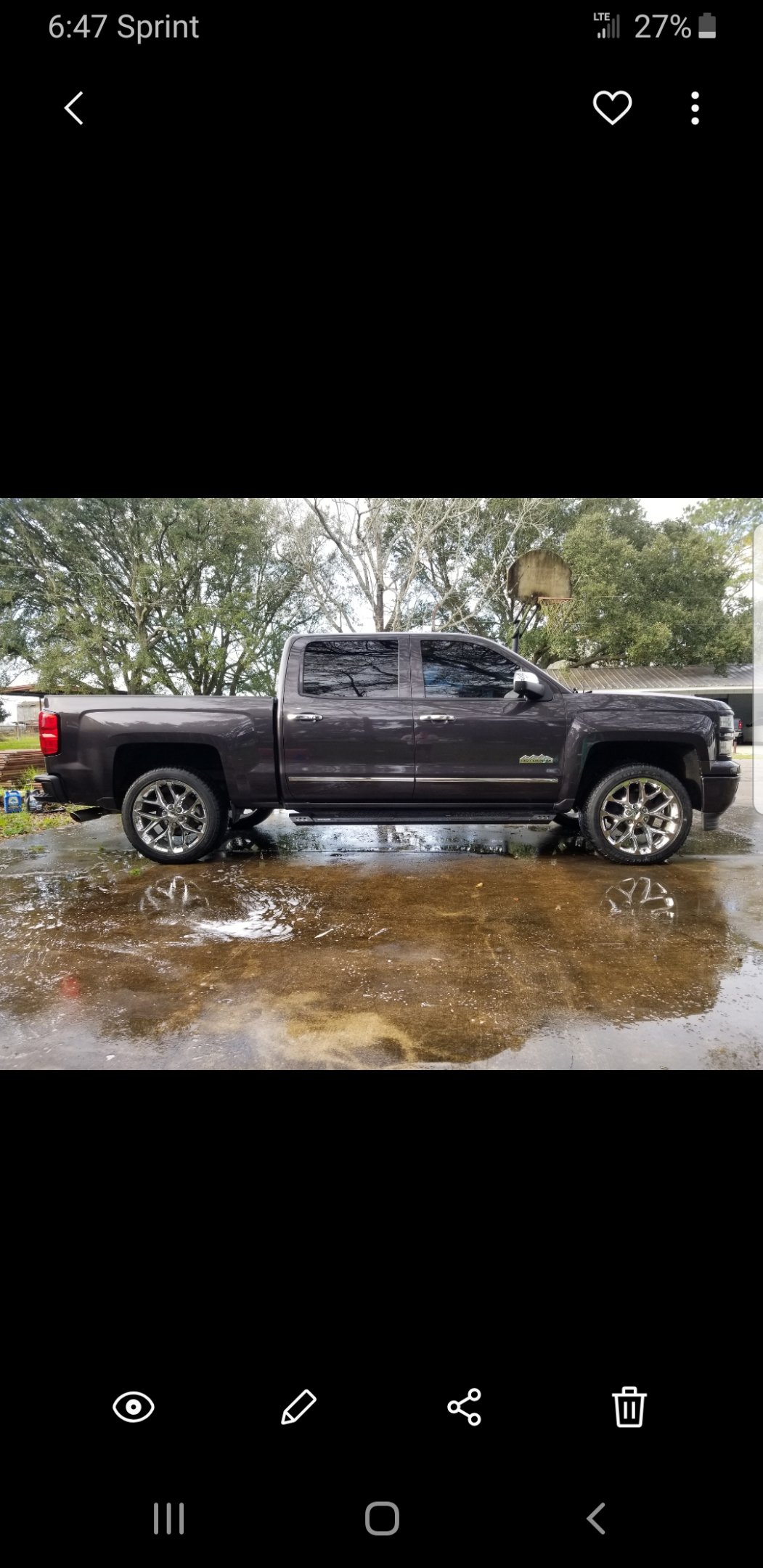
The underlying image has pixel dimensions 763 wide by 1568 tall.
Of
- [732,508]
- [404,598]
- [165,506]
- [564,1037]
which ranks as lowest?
[564,1037]

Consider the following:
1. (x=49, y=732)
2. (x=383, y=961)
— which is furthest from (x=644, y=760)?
(x=49, y=732)

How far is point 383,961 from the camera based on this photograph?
133 inches

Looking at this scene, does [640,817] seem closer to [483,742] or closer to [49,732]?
[483,742]

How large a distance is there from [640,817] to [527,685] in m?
1.28

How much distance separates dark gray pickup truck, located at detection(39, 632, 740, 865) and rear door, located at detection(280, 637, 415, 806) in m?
0.01

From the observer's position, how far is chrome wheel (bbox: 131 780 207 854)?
5105 mm

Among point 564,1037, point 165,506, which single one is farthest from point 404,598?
point 564,1037

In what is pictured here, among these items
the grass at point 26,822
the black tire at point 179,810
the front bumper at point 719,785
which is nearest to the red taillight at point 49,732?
the black tire at point 179,810

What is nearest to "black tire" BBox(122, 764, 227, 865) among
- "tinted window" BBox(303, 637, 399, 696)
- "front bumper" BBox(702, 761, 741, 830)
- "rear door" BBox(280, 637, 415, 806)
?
"rear door" BBox(280, 637, 415, 806)

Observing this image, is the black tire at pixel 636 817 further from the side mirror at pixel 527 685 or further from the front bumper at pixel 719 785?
the side mirror at pixel 527 685

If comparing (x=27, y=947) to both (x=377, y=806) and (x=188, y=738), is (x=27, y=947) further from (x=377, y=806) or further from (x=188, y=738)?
(x=377, y=806)

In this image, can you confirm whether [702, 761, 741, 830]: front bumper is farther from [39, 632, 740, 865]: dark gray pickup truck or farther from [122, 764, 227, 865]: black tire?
[122, 764, 227, 865]: black tire

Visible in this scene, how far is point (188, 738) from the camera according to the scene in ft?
16.3

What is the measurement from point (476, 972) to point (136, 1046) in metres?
1.49
